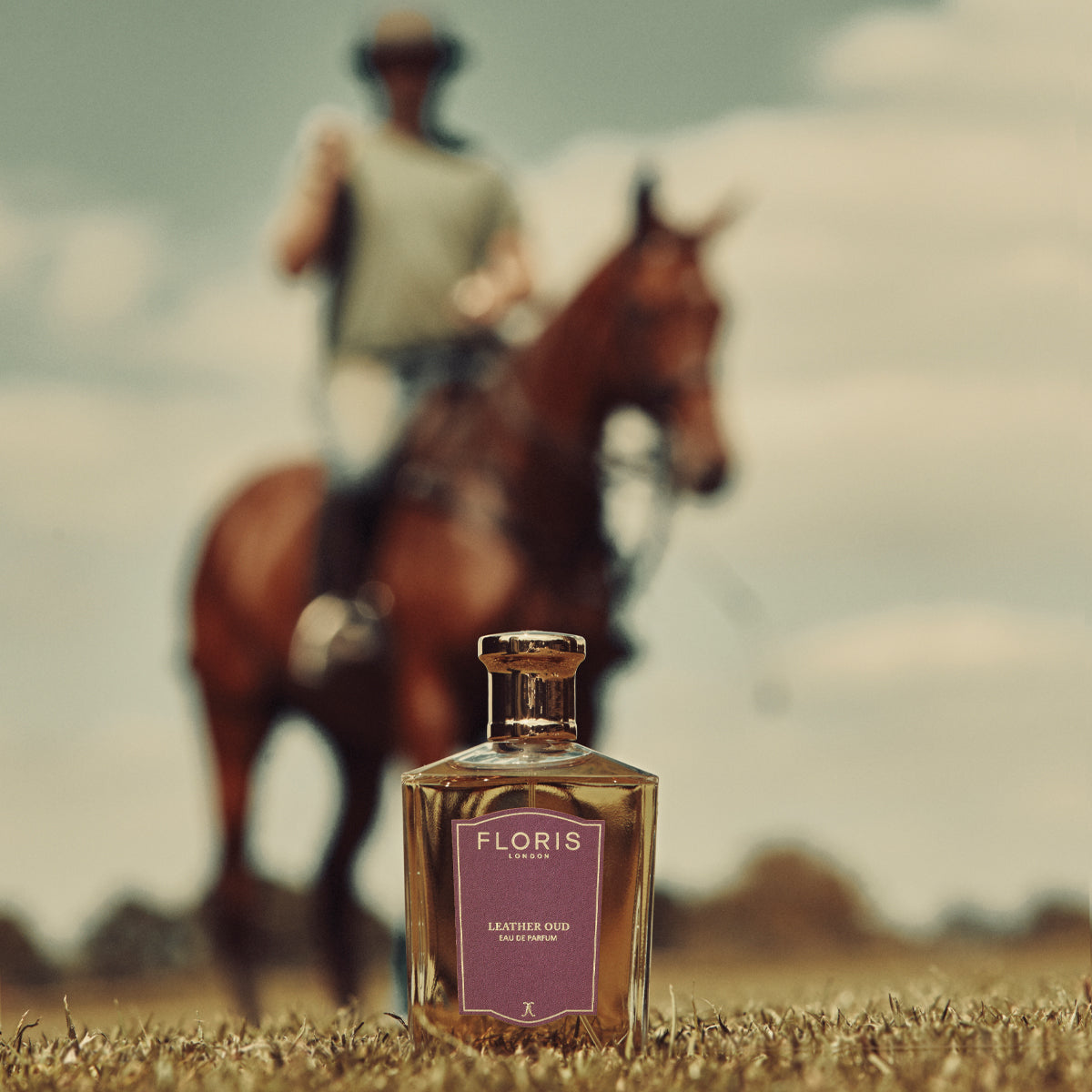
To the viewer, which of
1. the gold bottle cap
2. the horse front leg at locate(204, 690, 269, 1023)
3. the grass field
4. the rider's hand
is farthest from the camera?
the horse front leg at locate(204, 690, 269, 1023)

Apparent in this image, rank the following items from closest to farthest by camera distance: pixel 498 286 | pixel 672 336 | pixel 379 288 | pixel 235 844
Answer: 1. pixel 498 286
2. pixel 672 336
3. pixel 379 288
4. pixel 235 844

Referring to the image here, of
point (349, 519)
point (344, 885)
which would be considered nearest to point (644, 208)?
point (349, 519)

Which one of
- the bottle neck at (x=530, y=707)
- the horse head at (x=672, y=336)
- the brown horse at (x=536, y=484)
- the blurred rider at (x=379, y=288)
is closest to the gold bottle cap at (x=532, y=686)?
the bottle neck at (x=530, y=707)

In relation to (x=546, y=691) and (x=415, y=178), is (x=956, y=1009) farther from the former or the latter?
(x=415, y=178)

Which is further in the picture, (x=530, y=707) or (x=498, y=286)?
(x=498, y=286)

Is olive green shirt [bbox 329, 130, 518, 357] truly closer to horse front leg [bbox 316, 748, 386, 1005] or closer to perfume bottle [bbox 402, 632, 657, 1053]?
horse front leg [bbox 316, 748, 386, 1005]

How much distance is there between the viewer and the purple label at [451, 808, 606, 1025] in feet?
5.93

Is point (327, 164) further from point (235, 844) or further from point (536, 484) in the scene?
point (235, 844)

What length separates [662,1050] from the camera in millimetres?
1852

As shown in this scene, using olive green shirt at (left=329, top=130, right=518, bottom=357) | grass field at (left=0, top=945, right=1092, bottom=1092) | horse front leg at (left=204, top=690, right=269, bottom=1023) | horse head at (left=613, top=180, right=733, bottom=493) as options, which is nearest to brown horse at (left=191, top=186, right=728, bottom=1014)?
horse head at (left=613, top=180, right=733, bottom=493)

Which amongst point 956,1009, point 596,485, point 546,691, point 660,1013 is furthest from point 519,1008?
point 596,485

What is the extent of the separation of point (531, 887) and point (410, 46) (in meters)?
3.54

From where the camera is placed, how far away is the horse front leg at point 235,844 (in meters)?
5.32

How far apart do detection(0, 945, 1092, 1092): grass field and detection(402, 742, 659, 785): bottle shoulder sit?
29cm
